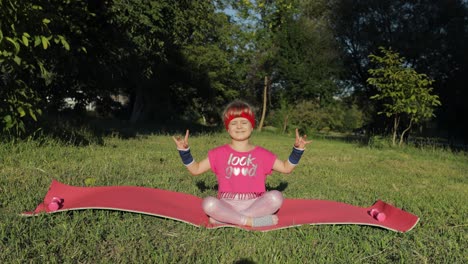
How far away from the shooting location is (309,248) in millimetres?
2969

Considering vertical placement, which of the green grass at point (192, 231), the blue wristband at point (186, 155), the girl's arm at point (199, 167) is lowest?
the green grass at point (192, 231)

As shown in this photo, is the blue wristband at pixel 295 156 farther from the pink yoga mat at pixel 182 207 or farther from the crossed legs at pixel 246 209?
the pink yoga mat at pixel 182 207

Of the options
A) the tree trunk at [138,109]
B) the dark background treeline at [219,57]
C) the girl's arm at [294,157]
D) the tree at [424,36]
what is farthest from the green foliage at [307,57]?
the girl's arm at [294,157]

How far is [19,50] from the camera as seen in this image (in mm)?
5258

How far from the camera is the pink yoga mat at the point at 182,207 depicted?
11.5ft

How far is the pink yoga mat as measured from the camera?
3.49 meters

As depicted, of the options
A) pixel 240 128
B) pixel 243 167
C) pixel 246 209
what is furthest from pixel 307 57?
pixel 246 209

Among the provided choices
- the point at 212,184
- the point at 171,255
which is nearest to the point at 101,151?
the point at 212,184

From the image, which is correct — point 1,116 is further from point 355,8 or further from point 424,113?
point 355,8

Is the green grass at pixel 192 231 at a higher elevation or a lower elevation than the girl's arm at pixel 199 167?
lower

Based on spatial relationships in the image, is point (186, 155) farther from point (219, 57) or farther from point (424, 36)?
point (219, 57)

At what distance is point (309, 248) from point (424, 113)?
34.6 feet

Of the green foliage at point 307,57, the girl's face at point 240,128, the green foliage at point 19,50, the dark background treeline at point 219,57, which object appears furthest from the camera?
the green foliage at point 307,57

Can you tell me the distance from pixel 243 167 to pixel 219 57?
73.8 feet
